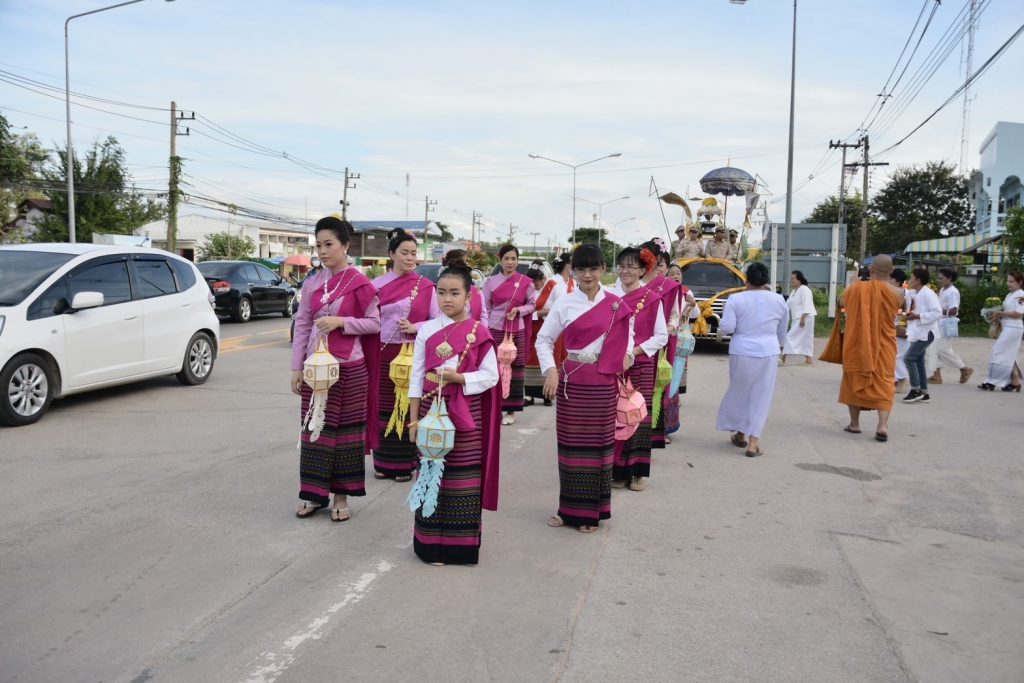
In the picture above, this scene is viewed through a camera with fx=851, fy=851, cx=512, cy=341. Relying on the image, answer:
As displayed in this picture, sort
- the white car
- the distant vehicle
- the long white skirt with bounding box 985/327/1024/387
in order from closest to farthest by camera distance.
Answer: the white car
the long white skirt with bounding box 985/327/1024/387
the distant vehicle

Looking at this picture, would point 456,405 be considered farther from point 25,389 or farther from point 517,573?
point 25,389

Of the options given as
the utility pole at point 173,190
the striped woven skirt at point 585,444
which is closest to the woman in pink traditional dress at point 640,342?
the striped woven skirt at point 585,444

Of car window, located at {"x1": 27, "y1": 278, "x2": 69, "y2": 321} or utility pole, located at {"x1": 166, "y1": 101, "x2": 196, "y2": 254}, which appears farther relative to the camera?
utility pole, located at {"x1": 166, "y1": 101, "x2": 196, "y2": 254}

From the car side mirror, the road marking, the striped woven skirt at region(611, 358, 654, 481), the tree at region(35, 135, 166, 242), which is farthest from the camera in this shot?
the tree at region(35, 135, 166, 242)

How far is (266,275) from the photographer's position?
22.1 meters

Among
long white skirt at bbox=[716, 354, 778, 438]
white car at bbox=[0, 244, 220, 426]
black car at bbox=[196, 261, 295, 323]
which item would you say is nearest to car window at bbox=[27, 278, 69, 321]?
white car at bbox=[0, 244, 220, 426]

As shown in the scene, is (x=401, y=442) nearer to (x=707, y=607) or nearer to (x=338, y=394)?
(x=338, y=394)

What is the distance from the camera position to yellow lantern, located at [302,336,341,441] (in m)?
5.15

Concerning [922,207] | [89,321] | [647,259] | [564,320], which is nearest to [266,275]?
[89,321]

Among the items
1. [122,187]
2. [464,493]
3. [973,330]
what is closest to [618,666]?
[464,493]

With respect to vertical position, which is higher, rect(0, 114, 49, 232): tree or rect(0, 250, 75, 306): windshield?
rect(0, 114, 49, 232): tree

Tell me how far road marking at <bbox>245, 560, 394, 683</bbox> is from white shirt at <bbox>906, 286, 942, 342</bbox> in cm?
907

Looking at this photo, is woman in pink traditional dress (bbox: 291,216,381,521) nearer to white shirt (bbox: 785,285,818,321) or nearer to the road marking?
the road marking

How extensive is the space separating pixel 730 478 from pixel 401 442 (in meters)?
2.70
